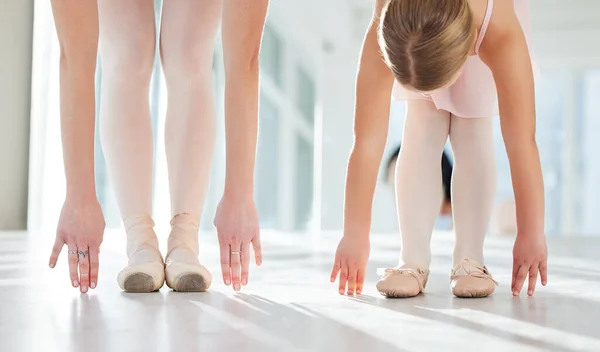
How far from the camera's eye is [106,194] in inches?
186

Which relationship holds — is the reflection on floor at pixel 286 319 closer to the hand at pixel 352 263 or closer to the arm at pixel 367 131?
the hand at pixel 352 263

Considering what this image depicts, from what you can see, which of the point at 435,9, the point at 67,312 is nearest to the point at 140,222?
the point at 67,312

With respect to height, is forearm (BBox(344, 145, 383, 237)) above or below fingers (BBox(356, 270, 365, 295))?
above

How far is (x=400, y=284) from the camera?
4.44 feet

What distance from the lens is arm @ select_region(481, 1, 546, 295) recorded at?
4.39 feet

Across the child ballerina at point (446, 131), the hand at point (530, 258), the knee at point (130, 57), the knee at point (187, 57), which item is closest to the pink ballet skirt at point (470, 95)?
the child ballerina at point (446, 131)

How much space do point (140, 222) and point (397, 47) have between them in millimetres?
582

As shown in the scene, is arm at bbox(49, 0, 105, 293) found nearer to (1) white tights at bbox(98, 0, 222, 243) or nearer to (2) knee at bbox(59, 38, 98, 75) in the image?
(2) knee at bbox(59, 38, 98, 75)

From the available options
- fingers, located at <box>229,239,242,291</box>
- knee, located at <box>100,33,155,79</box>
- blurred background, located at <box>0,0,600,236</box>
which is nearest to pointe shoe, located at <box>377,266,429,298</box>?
fingers, located at <box>229,239,242,291</box>

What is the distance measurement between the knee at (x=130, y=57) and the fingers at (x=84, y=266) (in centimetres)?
37

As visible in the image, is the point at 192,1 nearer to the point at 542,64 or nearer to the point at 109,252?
the point at 109,252

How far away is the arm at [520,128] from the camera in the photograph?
4.39 feet

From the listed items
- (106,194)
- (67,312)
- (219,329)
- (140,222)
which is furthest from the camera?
(106,194)

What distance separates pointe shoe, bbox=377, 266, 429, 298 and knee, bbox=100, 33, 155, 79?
60 centimetres
